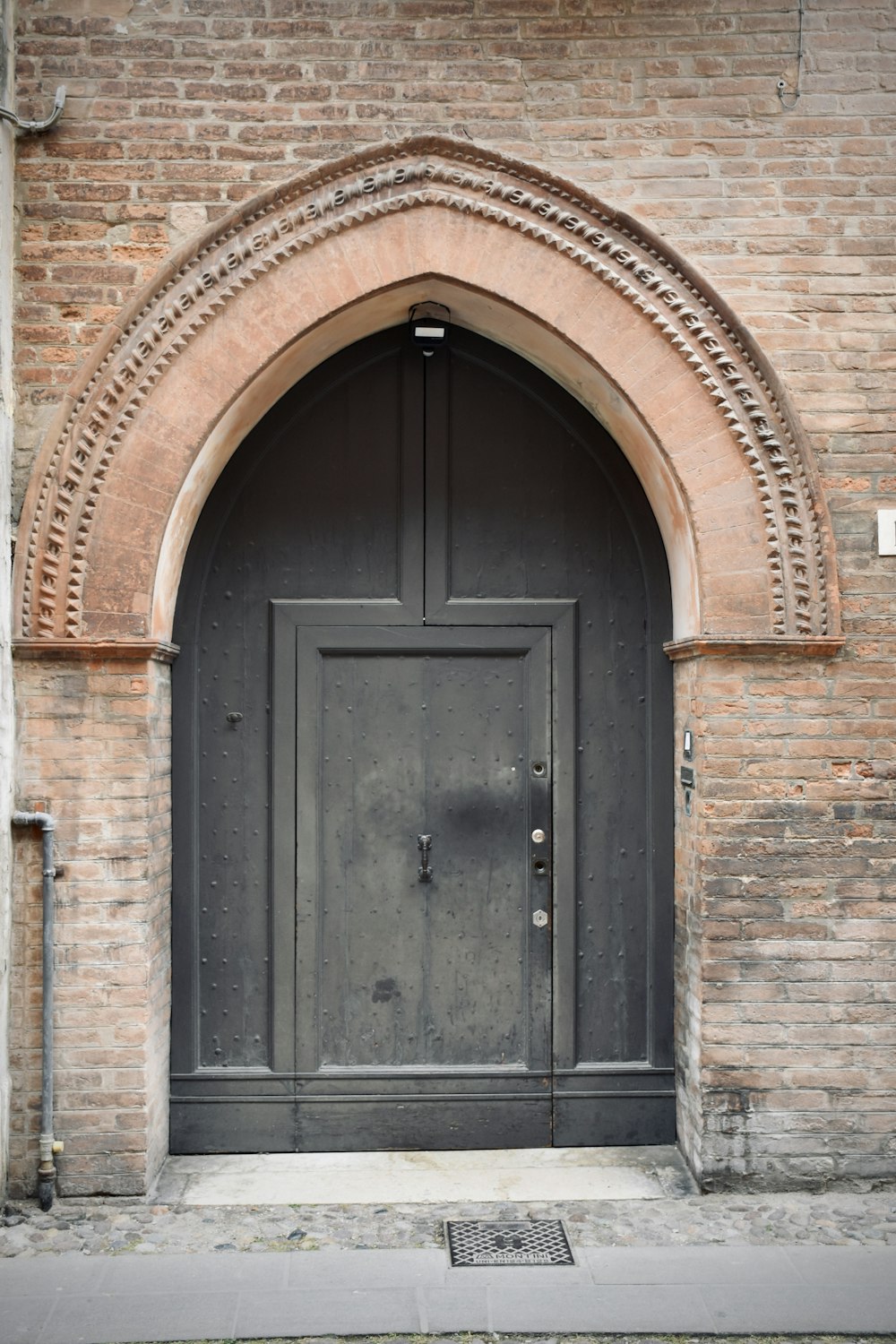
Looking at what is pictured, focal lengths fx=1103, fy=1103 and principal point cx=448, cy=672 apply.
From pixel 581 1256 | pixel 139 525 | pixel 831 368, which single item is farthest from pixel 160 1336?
pixel 831 368

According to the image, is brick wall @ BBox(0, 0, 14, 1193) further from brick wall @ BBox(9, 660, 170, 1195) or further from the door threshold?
the door threshold

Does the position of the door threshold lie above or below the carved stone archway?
below

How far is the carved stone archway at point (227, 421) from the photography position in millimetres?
4383

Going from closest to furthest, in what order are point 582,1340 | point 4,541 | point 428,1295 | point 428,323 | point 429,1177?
point 582,1340
point 428,1295
point 4,541
point 429,1177
point 428,323

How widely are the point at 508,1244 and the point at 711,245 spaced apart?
3.97 m

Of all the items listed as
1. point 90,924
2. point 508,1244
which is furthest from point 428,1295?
point 90,924

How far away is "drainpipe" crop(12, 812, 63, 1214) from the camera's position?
4293 millimetres

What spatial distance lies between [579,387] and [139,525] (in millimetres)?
2002

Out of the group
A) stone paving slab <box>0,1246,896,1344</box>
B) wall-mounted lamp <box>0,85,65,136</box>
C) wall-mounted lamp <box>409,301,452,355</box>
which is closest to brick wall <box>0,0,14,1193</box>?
wall-mounted lamp <box>0,85,65,136</box>

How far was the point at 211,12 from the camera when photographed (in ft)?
14.7

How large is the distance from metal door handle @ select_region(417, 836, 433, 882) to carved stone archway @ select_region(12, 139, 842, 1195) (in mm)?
1150

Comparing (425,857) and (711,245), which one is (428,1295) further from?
(711,245)

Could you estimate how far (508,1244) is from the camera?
4066mm

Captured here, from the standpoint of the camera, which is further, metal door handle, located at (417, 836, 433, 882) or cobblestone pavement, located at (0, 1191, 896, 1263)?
metal door handle, located at (417, 836, 433, 882)
